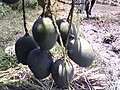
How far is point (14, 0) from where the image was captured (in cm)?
75

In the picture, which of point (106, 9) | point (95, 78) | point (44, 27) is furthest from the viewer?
point (106, 9)

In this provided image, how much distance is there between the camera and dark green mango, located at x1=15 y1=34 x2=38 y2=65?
0.75 metres

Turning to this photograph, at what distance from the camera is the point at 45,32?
26.0 inches

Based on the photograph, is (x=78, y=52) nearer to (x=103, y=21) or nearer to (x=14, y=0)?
(x=14, y=0)

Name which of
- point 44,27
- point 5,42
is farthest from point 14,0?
point 5,42

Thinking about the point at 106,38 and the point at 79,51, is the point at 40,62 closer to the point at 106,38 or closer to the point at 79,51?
the point at 79,51

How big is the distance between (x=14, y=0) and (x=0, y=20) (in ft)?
10.5

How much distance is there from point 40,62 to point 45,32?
80 mm

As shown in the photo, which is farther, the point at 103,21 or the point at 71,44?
the point at 103,21

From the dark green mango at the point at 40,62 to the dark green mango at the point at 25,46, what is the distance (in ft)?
0.09

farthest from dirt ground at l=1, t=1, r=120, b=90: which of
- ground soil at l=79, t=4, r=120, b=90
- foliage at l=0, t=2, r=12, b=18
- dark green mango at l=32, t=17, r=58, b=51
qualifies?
foliage at l=0, t=2, r=12, b=18

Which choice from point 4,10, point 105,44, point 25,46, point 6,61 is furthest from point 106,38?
point 25,46

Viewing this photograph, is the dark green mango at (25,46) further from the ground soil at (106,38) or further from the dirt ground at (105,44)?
the ground soil at (106,38)

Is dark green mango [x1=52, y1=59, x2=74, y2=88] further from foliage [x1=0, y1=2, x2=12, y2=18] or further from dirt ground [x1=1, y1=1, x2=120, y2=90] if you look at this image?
foliage [x1=0, y1=2, x2=12, y2=18]
